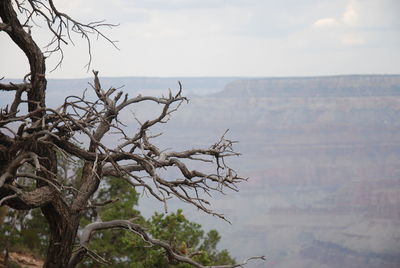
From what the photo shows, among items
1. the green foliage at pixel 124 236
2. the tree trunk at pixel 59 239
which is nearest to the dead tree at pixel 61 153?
the tree trunk at pixel 59 239

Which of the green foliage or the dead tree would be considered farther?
the green foliage

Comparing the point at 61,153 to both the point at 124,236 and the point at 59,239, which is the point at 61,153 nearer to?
the point at 59,239

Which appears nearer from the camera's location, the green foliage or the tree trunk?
the tree trunk

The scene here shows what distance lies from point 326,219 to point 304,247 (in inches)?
838

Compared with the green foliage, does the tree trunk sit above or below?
above

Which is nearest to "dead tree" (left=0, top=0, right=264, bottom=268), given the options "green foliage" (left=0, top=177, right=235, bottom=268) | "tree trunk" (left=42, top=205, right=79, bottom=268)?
"tree trunk" (left=42, top=205, right=79, bottom=268)

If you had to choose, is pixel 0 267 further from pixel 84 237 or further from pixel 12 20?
pixel 12 20

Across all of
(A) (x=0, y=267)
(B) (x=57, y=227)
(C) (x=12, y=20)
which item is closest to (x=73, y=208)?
(B) (x=57, y=227)

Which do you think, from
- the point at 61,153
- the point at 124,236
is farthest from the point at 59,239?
the point at 124,236

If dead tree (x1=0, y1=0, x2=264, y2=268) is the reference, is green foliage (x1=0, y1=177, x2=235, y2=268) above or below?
below

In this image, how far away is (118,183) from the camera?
92.8 ft

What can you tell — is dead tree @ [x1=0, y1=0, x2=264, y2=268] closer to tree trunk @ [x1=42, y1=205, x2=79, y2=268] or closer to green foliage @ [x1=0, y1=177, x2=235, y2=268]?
tree trunk @ [x1=42, y1=205, x2=79, y2=268]

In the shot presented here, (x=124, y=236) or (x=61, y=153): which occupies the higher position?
(x=61, y=153)

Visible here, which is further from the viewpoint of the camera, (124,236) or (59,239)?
(124,236)
